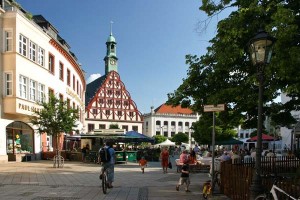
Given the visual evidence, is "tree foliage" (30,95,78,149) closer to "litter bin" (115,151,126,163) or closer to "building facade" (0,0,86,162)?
"building facade" (0,0,86,162)

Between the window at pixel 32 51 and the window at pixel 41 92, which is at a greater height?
the window at pixel 32 51

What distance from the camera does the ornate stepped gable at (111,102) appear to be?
9138 cm

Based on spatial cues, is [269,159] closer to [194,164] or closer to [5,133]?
[194,164]

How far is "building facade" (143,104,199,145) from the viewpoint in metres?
126

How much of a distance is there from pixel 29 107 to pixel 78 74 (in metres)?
20.8

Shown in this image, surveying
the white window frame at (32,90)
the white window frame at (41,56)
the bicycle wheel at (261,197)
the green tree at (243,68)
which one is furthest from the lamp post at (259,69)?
the white window frame at (41,56)

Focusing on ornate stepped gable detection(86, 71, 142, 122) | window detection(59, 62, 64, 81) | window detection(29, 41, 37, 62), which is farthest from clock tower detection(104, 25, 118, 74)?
window detection(29, 41, 37, 62)

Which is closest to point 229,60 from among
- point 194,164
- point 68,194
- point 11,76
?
point 68,194

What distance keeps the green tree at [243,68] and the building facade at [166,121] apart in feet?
364

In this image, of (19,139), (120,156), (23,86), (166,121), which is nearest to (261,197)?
(120,156)

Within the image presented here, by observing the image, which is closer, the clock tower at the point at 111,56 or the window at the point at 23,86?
the window at the point at 23,86

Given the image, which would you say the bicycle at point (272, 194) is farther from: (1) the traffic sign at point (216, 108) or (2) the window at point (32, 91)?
(2) the window at point (32, 91)

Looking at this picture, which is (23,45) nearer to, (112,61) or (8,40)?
(8,40)

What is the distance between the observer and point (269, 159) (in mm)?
17969
